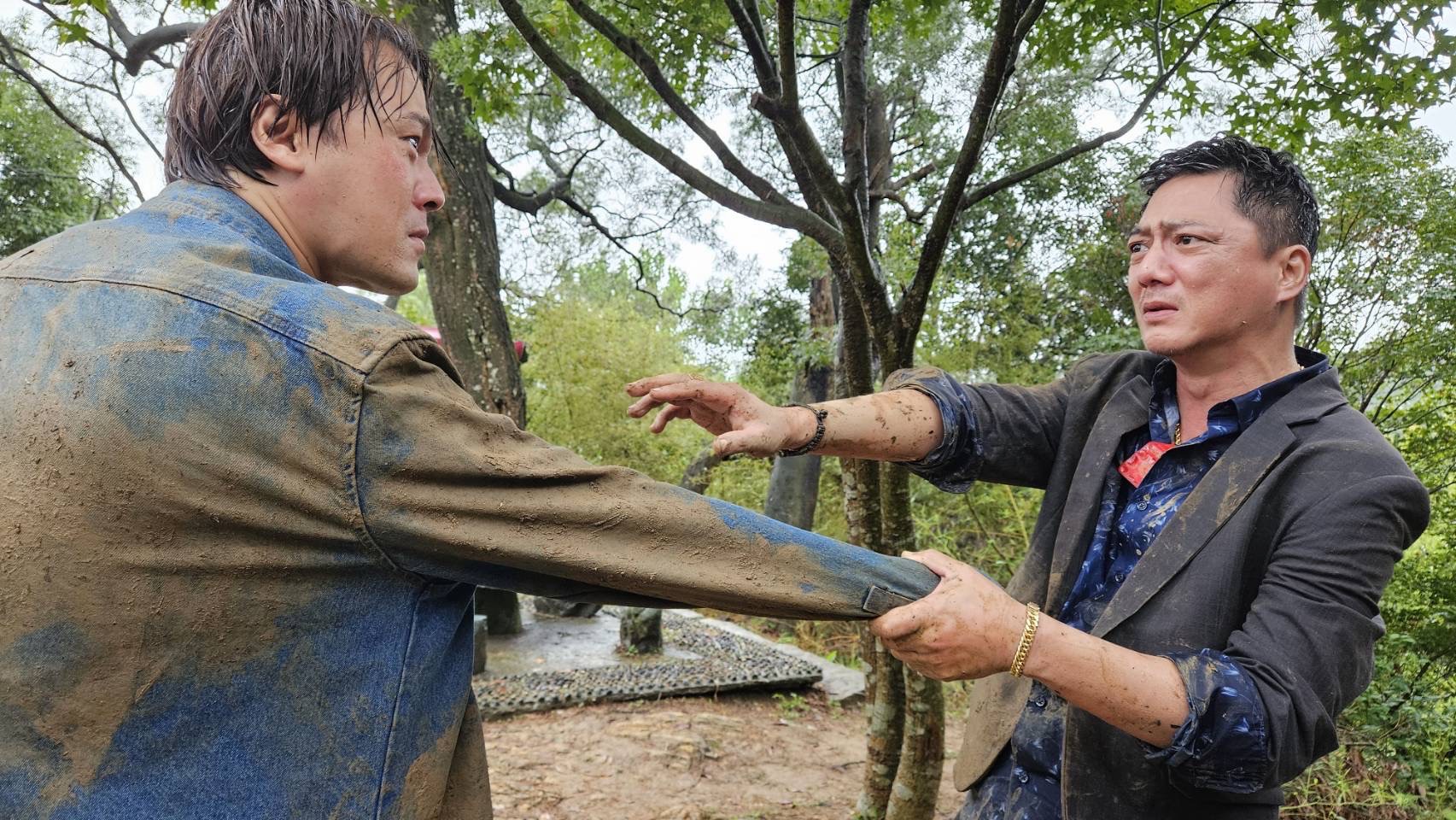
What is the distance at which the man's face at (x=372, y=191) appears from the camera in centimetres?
141

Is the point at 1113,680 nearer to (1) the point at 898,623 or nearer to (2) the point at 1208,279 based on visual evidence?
(1) the point at 898,623

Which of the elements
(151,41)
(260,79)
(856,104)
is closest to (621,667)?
(856,104)

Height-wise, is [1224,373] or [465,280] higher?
[465,280]

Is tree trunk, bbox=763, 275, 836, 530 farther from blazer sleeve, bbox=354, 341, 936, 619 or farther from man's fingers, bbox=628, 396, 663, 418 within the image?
blazer sleeve, bbox=354, 341, 936, 619

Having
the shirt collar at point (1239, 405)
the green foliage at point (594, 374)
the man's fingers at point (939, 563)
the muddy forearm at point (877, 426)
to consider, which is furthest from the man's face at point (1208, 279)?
the green foliage at point (594, 374)

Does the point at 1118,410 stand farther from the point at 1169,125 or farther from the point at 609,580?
the point at 1169,125

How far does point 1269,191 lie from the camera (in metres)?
1.86

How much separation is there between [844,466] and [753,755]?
3.04 m

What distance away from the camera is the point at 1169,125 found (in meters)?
3.90

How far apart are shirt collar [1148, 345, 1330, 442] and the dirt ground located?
3632 mm

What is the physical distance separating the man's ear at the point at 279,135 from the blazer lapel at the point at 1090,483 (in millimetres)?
1662

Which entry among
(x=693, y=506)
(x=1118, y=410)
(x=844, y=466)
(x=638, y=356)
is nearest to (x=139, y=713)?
(x=693, y=506)

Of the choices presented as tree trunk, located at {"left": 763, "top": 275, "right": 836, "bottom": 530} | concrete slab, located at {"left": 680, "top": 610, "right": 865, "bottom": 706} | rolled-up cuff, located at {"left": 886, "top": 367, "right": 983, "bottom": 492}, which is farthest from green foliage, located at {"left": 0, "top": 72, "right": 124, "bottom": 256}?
rolled-up cuff, located at {"left": 886, "top": 367, "right": 983, "bottom": 492}

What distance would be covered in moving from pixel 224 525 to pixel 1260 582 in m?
1.70
